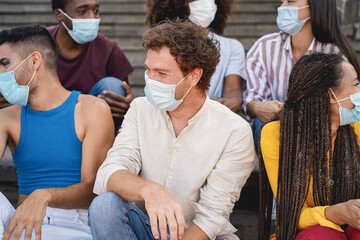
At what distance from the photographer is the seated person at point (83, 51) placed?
3242 millimetres

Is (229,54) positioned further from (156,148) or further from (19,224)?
(19,224)

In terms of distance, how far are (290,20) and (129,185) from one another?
1.68 metres

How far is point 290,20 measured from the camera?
2967 mm

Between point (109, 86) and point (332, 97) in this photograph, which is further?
point (109, 86)

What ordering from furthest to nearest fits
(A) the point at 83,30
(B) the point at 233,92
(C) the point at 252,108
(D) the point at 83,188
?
1. (A) the point at 83,30
2. (B) the point at 233,92
3. (C) the point at 252,108
4. (D) the point at 83,188

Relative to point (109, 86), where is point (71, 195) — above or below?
below

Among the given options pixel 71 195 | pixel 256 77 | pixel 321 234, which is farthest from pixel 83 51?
pixel 321 234

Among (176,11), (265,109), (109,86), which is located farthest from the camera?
(176,11)

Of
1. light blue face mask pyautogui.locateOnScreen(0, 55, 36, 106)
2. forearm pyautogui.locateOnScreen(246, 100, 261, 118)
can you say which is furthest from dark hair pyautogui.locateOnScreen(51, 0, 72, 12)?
forearm pyautogui.locateOnScreen(246, 100, 261, 118)

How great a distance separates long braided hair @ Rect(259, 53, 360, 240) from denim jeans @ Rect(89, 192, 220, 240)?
0.74m

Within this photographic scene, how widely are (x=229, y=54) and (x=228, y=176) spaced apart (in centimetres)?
→ 136

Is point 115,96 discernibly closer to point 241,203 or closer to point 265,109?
point 265,109

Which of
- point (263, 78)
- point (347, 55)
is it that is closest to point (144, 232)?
point (263, 78)

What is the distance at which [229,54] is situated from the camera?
3.27 metres
